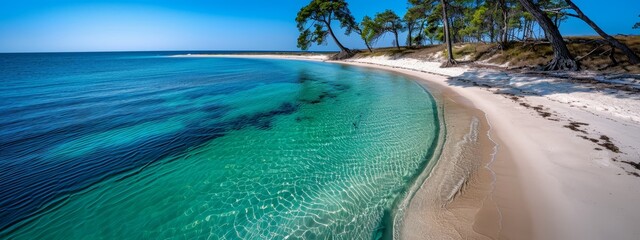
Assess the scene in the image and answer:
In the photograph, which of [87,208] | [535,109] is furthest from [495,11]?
[87,208]

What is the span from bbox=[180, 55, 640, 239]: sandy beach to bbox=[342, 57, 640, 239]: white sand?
0.6 inches

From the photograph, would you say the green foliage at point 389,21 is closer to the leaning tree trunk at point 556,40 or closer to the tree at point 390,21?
the tree at point 390,21

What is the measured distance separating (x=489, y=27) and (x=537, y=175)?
101ft

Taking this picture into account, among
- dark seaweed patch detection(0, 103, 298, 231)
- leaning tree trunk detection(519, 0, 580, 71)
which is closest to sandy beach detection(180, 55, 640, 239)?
dark seaweed patch detection(0, 103, 298, 231)

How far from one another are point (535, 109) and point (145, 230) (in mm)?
12895

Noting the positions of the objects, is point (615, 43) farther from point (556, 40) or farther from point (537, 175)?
point (537, 175)

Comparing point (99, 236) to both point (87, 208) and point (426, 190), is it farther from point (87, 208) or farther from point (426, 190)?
point (426, 190)

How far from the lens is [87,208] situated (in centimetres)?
463

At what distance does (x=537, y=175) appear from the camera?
4.75m

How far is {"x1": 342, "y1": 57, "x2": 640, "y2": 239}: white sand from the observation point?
11.4 feet

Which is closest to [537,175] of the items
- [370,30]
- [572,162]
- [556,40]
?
[572,162]

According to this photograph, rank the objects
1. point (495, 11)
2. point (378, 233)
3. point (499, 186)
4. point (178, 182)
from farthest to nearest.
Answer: point (495, 11)
point (178, 182)
point (499, 186)
point (378, 233)

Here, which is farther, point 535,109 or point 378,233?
point 535,109

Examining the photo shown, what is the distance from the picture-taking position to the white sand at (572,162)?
3.47 metres
